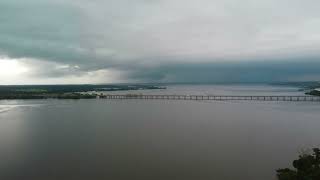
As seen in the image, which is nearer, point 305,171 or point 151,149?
point 305,171

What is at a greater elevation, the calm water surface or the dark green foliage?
the dark green foliage

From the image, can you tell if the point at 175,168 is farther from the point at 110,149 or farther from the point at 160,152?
the point at 110,149

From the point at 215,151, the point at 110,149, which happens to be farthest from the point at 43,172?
the point at 215,151

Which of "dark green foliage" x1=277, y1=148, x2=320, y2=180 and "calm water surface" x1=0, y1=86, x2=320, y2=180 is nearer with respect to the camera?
"dark green foliage" x1=277, y1=148, x2=320, y2=180

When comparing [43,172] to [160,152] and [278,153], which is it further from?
[278,153]

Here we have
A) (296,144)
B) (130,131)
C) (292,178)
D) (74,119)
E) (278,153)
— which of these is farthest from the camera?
(74,119)

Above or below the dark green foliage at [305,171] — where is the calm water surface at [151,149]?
below

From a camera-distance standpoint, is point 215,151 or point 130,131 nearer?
point 215,151

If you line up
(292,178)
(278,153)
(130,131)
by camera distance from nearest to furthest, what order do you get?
(292,178) < (278,153) < (130,131)

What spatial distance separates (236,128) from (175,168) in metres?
15.5

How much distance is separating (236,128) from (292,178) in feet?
64.5

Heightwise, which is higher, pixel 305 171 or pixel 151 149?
pixel 305 171

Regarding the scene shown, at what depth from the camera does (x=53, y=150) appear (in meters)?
22.4

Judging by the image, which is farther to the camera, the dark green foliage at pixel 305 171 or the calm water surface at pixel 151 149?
the calm water surface at pixel 151 149
